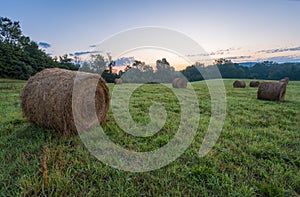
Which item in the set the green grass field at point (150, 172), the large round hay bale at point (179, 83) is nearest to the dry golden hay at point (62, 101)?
the green grass field at point (150, 172)

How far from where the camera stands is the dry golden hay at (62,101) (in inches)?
134

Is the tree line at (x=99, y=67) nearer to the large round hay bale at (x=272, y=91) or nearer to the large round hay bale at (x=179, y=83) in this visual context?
the large round hay bale at (x=179, y=83)

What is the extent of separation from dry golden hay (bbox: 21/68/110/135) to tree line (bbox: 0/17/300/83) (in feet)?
13.4

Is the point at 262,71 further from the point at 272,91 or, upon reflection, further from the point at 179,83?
the point at 272,91

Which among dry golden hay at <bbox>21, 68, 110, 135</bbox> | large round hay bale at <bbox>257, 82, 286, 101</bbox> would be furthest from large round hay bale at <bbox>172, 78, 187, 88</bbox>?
dry golden hay at <bbox>21, 68, 110, 135</bbox>

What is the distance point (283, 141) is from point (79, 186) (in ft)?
12.1

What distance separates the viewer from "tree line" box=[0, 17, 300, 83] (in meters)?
13.3

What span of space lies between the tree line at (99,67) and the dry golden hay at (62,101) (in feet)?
13.4

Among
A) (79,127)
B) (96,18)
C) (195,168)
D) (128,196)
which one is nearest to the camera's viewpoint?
(128,196)

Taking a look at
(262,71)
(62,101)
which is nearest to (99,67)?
(62,101)

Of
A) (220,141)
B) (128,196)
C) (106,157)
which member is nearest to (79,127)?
(106,157)

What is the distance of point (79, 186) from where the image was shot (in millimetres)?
2014

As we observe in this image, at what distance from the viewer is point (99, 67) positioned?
1520 cm

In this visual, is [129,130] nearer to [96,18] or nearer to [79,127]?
[79,127]
